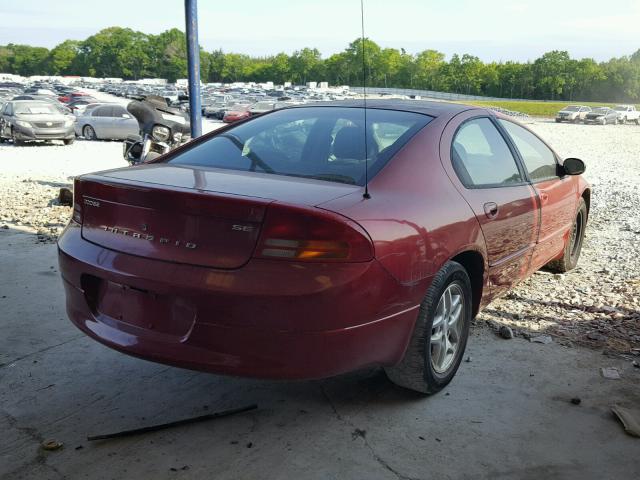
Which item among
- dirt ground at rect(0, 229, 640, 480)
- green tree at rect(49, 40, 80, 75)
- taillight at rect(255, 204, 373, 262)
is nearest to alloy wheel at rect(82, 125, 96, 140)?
dirt ground at rect(0, 229, 640, 480)

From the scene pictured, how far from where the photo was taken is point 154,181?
3.19 meters

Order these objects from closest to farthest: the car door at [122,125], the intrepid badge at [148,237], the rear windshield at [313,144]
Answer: the intrepid badge at [148,237] < the rear windshield at [313,144] < the car door at [122,125]

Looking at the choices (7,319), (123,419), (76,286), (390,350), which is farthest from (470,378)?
(7,319)

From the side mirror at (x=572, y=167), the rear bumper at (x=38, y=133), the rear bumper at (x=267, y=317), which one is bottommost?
the rear bumper at (x=267, y=317)

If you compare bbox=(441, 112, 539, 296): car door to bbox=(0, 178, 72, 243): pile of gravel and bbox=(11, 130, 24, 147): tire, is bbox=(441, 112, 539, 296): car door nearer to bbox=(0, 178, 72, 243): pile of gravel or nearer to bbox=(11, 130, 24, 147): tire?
bbox=(0, 178, 72, 243): pile of gravel

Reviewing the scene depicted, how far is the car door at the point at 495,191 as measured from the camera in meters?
3.80

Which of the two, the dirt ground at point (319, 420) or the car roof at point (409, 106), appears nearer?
the dirt ground at point (319, 420)

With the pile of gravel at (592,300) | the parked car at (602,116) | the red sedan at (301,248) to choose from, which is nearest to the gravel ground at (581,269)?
the pile of gravel at (592,300)

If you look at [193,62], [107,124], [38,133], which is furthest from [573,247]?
[107,124]

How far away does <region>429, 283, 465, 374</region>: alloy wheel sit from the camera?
3527 mm

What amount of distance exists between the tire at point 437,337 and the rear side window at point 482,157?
600 millimetres

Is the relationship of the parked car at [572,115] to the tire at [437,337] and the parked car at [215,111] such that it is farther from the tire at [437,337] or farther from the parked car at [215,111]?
the tire at [437,337]

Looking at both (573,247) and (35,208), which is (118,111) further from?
(573,247)

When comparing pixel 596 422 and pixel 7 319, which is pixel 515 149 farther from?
pixel 7 319
